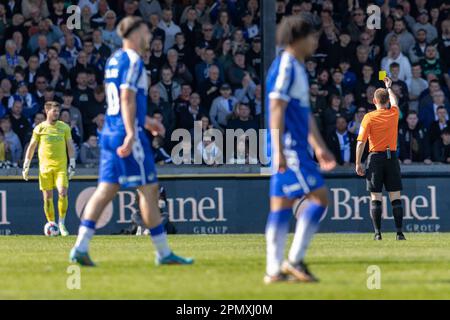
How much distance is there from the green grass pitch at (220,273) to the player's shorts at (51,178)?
11.9 ft

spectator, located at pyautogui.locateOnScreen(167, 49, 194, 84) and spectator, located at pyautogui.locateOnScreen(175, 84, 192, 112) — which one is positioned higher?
spectator, located at pyautogui.locateOnScreen(167, 49, 194, 84)

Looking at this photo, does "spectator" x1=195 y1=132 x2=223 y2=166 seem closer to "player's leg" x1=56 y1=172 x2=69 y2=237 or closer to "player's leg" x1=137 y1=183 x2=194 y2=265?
"player's leg" x1=56 y1=172 x2=69 y2=237

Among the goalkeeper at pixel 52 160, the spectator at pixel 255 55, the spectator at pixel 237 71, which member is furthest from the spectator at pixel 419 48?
the goalkeeper at pixel 52 160

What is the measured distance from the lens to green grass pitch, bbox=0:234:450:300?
32.8 feet

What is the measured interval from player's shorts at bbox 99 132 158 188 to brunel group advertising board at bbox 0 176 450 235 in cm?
1093

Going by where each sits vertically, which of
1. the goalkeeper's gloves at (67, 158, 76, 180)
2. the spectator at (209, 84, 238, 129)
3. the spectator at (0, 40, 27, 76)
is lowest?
the goalkeeper's gloves at (67, 158, 76, 180)

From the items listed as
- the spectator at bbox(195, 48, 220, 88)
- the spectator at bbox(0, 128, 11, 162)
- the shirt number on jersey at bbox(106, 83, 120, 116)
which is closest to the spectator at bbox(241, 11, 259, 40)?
the spectator at bbox(195, 48, 220, 88)

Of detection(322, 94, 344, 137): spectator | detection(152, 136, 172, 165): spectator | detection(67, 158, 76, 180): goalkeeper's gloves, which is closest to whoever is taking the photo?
detection(67, 158, 76, 180): goalkeeper's gloves

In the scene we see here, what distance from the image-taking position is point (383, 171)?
60.5 ft

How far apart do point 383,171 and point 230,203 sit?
522cm

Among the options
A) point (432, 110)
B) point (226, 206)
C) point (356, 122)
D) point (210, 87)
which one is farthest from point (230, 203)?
point (432, 110)

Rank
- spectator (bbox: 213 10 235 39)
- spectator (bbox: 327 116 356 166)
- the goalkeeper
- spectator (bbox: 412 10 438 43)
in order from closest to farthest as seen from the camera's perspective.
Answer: the goalkeeper < spectator (bbox: 327 116 356 166) < spectator (bbox: 213 10 235 39) < spectator (bbox: 412 10 438 43)

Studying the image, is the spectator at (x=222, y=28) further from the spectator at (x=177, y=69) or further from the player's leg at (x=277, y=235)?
the player's leg at (x=277, y=235)
